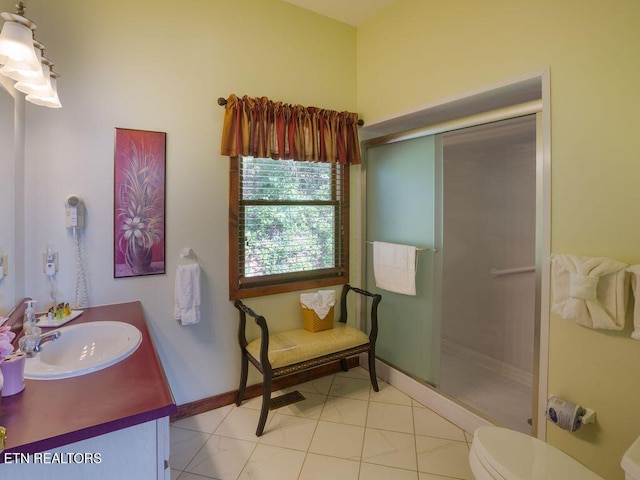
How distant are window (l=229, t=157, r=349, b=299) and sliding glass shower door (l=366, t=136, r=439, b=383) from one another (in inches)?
10.8

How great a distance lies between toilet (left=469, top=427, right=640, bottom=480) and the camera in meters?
1.19

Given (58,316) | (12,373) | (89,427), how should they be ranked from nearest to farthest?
(89,427) < (12,373) < (58,316)

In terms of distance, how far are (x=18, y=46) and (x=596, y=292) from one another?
246 cm

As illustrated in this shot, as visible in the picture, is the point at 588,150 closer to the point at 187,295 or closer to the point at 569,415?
the point at 569,415

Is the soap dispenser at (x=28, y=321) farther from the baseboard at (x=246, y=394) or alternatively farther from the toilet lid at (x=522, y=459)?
the toilet lid at (x=522, y=459)

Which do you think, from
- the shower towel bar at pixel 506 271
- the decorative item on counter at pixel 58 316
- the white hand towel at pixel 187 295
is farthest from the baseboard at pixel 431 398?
the decorative item on counter at pixel 58 316

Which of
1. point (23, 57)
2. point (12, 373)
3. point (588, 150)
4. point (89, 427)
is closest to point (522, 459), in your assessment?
point (588, 150)

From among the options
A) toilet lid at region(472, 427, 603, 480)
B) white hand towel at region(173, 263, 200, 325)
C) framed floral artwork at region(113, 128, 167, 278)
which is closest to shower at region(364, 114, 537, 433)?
toilet lid at region(472, 427, 603, 480)

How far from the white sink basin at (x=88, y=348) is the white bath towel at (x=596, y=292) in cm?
188

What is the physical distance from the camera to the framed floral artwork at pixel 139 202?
197 centimetres

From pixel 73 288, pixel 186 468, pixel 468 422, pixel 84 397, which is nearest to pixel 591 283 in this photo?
pixel 468 422

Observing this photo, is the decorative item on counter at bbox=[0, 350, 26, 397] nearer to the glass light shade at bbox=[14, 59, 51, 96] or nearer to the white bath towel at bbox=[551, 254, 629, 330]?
the glass light shade at bbox=[14, 59, 51, 96]

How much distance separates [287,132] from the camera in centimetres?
245

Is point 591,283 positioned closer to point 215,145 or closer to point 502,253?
point 502,253
